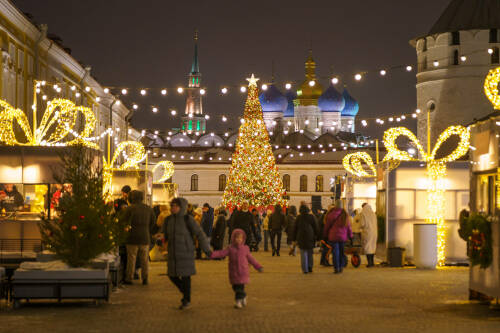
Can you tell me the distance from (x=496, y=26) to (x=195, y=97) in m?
71.6

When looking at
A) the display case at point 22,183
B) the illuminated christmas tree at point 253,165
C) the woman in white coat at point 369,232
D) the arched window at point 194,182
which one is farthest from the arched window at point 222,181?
the display case at point 22,183

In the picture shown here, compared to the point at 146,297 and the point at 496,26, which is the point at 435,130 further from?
the point at 146,297

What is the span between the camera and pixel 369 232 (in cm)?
2325

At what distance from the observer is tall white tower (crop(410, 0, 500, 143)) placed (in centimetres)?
6222

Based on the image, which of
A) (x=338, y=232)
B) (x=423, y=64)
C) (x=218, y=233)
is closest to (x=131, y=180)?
(x=218, y=233)

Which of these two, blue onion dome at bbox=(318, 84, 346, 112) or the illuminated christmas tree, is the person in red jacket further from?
blue onion dome at bbox=(318, 84, 346, 112)

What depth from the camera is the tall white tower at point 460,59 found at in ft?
204

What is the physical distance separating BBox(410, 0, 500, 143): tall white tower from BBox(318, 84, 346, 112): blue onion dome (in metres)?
41.0

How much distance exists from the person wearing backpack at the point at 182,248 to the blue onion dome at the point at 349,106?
96.3 meters

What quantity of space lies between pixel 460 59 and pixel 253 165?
57.0ft

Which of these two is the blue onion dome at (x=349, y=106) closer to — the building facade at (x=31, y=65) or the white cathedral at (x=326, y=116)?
the white cathedral at (x=326, y=116)

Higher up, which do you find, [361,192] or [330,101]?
[330,101]

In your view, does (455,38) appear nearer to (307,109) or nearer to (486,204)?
(307,109)

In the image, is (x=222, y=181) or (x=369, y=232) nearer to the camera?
(x=369, y=232)
